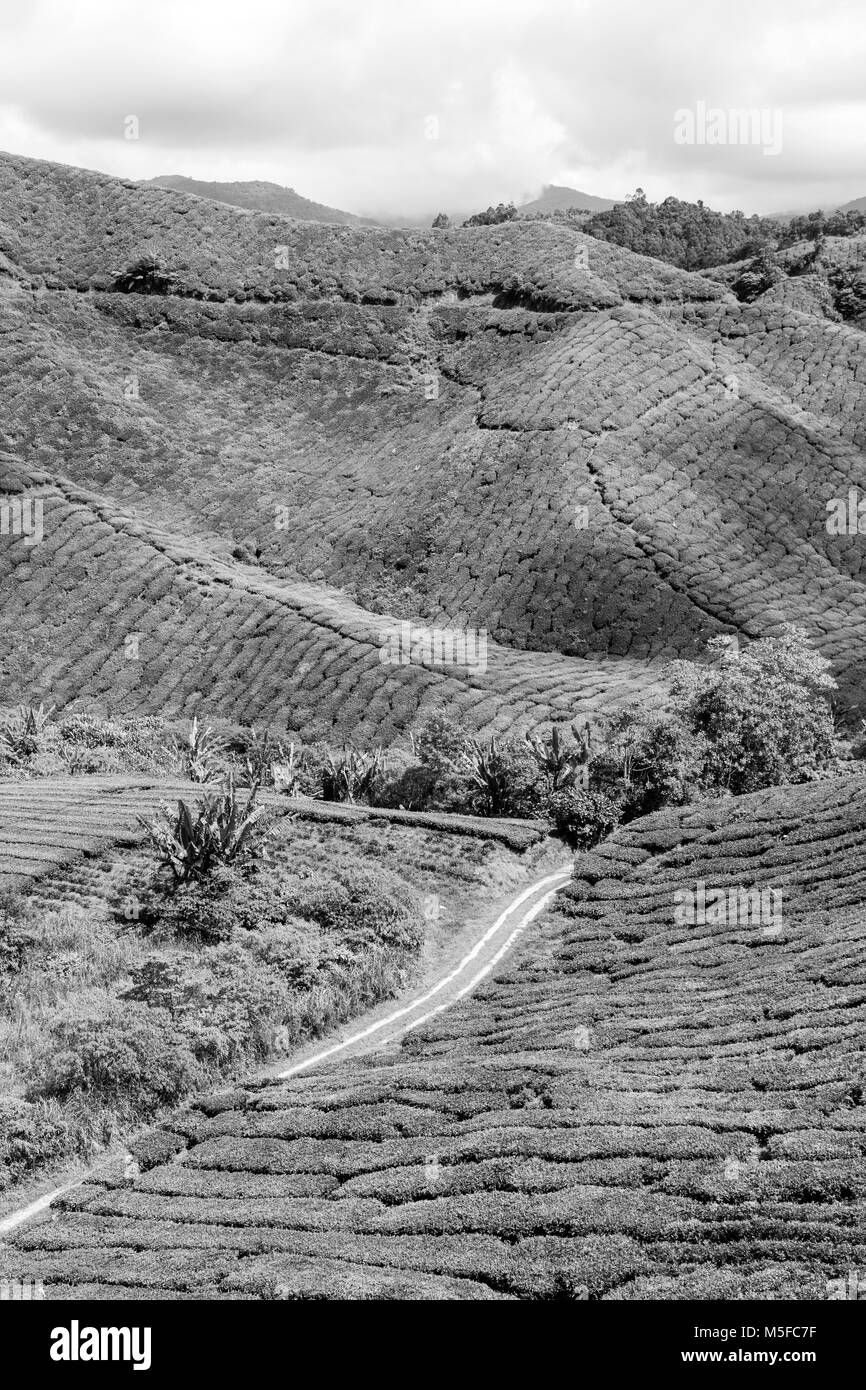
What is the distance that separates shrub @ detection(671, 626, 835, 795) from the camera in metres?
23.3

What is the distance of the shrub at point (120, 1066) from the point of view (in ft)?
41.8

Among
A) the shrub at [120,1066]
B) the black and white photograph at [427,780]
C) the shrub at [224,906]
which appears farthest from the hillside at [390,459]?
the shrub at [120,1066]

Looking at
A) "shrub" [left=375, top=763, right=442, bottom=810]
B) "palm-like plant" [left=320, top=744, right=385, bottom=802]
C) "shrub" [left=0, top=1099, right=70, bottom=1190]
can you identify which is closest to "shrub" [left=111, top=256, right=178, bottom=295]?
"palm-like plant" [left=320, top=744, right=385, bottom=802]

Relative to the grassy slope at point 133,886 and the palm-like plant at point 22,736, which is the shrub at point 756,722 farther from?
the palm-like plant at point 22,736

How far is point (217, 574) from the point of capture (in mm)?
41969

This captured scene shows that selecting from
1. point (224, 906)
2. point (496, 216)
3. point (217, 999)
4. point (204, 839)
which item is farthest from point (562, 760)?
point (496, 216)

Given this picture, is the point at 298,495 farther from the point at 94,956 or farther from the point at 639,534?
the point at 94,956

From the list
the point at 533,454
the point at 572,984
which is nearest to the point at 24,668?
the point at 533,454

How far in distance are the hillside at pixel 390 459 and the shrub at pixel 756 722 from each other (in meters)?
7.31

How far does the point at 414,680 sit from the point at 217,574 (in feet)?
38.0

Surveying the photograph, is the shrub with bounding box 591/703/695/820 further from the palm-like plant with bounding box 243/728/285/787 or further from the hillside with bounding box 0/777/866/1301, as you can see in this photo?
the hillside with bounding box 0/777/866/1301

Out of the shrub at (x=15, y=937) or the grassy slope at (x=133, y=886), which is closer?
the grassy slope at (x=133, y=886)

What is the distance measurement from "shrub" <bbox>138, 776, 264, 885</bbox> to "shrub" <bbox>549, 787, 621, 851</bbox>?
4967mm

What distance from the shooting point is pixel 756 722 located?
23.6 m
